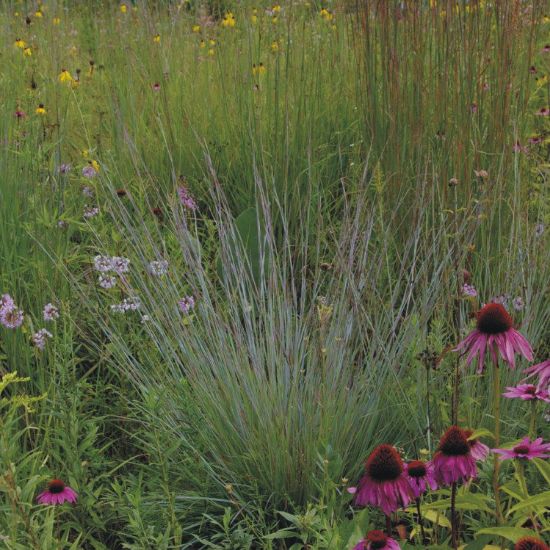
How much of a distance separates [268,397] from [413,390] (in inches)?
15.0

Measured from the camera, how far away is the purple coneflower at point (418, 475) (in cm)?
146

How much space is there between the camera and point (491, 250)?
3.06 metres

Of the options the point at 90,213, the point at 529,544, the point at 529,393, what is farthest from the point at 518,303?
the point at 90,213

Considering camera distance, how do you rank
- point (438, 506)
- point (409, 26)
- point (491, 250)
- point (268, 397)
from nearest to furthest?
1. point (438, 506)
2. point (268, 397)
3. point (491, 250)
4. point (409, 26)

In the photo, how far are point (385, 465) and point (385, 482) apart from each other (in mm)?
32

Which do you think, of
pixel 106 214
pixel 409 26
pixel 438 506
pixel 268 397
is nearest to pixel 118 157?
pixel 106 214

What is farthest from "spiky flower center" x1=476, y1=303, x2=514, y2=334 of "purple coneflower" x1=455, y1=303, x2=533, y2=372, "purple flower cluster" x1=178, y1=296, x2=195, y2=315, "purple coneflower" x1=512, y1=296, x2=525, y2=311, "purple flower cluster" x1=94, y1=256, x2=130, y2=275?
"purple flower cluster" x1=94, y1=256, x2=130, y2=275

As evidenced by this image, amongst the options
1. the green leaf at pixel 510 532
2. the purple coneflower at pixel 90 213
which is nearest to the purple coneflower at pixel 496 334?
the green leaf at pixel 510 532

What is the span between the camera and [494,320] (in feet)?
4.70

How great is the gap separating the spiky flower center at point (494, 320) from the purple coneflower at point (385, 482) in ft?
0.90

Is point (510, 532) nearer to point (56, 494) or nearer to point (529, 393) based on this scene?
point (529, 393)

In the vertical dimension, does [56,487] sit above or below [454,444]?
below

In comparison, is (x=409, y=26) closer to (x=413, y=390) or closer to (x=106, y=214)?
(x=106, y=214)

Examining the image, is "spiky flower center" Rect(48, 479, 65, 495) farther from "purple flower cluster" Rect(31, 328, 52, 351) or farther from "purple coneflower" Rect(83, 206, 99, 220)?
"purple coneflower" Rect(83, 206, 99, 220)
